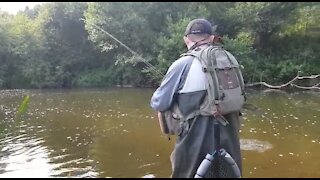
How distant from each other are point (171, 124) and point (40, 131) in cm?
1110

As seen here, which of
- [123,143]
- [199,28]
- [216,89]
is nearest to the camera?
[216,89]

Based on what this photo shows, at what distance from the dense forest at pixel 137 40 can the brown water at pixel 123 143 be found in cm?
1007

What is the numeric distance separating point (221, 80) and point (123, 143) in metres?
8.52

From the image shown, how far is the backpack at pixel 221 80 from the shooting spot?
2.84 m

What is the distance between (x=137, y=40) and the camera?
30156 millimetres

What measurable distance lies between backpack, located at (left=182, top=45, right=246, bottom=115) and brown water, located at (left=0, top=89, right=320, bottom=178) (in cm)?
73

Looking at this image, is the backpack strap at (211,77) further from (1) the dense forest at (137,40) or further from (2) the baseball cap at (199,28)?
(1) the dense forest at (137,40)

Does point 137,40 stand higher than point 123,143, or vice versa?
point 137,40

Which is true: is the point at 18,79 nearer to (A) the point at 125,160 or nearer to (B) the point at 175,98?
(A) the point at 125,160

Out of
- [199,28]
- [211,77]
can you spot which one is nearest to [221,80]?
[211,77]

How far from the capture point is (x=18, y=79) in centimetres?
3400

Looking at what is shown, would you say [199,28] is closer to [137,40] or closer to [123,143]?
Result: [123,143]

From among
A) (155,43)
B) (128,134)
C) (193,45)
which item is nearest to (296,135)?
(128,134)

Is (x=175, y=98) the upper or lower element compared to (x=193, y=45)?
lower
